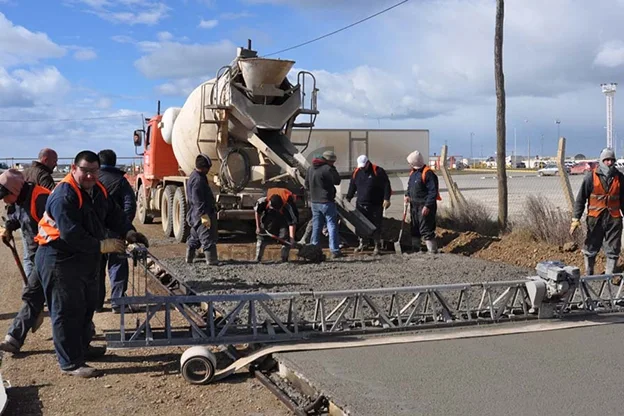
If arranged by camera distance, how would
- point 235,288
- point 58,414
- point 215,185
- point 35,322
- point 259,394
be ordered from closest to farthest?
1. point 58,414
2. point 259,394
3. point 35,322
4. point 235,288
5. point 215,185

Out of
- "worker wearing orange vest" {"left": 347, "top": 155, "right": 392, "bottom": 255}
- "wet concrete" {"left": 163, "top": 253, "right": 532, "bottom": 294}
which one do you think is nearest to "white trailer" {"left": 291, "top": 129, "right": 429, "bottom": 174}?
"worker wearing orange vest" {"left": 347, "top": 155, "right": 392, "bottom": 255}

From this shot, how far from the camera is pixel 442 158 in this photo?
49.7 feet

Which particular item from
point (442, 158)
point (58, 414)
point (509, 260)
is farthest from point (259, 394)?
point (442, 158)

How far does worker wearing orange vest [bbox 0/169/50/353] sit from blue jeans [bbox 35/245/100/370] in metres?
0.68

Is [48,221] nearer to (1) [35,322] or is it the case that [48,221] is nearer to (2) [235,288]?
(1) [35,322]

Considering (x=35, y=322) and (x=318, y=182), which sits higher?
(x=318, y=182)

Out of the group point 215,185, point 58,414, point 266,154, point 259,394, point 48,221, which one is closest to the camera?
point 58,414

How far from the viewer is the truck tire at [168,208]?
14430mm

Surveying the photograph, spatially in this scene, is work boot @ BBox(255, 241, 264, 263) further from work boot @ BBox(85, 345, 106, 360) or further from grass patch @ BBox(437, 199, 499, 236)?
grass patch @ BBox(437, 199, 499, 236)

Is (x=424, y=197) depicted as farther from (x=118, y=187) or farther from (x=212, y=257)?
(x=118, y=187)

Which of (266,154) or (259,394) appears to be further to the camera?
(266,154)

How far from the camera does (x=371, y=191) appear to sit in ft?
37.6

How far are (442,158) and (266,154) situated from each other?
4.84 m

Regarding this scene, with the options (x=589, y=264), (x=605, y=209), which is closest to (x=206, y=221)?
(x=589, y=264)
